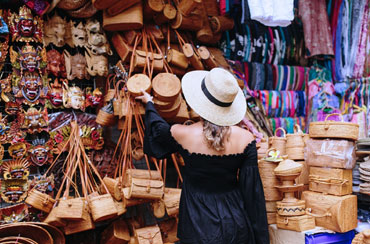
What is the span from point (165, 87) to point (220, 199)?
3.67 ft

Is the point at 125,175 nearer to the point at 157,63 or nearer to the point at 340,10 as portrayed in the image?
the point at 157,63

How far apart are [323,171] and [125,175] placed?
5.32 feet

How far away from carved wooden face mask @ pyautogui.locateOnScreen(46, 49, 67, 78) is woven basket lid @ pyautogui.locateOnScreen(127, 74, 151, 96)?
77 cm

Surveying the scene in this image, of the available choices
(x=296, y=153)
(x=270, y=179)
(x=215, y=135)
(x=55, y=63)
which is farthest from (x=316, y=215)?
(x=55, y=63)

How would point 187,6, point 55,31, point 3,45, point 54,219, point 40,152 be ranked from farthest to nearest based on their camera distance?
point 187,6, point 55,31, point 40,152, point 3,45, point 54,219

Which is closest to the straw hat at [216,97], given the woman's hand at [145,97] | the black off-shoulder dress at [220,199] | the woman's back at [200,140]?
the woman's back at [200,140]

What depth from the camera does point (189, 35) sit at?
380 centimetres

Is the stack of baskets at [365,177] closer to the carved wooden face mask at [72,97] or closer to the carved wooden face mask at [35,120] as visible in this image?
the carved wooden face mask at [72,97]

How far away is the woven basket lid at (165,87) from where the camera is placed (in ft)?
9.94

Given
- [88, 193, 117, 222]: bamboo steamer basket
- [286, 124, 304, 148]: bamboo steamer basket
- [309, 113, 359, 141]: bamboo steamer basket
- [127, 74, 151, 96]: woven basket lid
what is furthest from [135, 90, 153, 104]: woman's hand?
[309, 113, 359, 141]: bamboo steamer basket

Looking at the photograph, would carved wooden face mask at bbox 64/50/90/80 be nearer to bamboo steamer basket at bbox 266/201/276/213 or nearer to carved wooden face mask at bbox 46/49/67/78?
carved wooden face mask at bbox 46/49/67/78

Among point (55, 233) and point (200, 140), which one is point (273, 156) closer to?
point (200, 140)

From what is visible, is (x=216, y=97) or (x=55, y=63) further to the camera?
(x=55, y=63)

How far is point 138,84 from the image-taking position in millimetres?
2979
